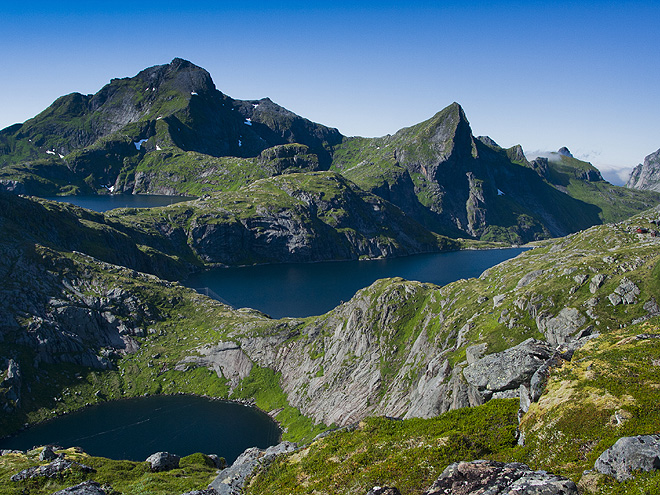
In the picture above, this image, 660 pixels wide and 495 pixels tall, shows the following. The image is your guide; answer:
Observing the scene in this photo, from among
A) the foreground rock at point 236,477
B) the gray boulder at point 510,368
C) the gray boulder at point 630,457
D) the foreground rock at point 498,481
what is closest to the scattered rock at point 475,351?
the gray boulder at point 510,368

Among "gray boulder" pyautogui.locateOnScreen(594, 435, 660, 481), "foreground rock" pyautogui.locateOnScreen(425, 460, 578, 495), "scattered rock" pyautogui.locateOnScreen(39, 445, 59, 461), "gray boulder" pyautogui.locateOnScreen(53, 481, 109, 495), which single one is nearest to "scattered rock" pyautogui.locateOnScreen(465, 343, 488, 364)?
"foreground rock" pyautogui.locateOnScreen(425, 460, 578, 495)

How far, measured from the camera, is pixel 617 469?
19.2 meters

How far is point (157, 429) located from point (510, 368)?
9315cm

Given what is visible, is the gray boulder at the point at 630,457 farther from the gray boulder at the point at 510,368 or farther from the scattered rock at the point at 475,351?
the scattered rock at the point at 475,351

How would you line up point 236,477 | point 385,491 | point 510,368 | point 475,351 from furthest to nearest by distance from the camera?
point 475,351
point 236,477
point 510,368
point 385,491

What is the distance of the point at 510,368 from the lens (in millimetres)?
34375

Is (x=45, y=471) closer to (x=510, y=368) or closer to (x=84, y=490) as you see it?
(x=84, y=490)

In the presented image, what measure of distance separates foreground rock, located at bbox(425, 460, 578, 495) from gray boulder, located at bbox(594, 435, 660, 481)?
2.14m

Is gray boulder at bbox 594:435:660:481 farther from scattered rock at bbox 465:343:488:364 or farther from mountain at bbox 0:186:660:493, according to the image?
scattered rock at bbox 465:343:488:364

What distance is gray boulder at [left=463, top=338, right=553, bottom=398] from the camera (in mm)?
33250

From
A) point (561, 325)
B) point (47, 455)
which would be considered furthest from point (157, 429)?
point (561, 325)

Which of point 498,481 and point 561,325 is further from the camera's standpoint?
point 561,325

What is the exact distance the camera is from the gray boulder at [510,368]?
33.2 meters

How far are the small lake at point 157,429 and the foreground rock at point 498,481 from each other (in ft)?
255
